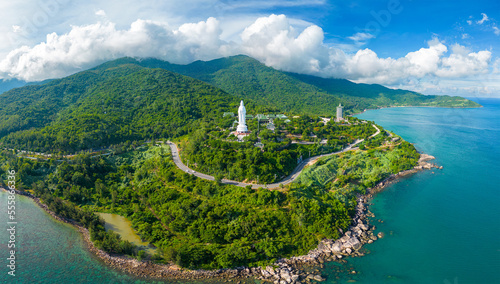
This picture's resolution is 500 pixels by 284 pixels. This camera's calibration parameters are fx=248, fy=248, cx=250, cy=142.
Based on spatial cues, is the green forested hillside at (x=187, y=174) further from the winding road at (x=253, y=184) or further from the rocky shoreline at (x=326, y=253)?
the winding road at (x=253, y=184)

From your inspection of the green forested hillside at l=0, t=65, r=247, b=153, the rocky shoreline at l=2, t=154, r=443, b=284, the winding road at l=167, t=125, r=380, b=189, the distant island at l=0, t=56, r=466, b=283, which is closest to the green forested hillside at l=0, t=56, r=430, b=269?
the distant island at l=0, t=56, r=466, b=283

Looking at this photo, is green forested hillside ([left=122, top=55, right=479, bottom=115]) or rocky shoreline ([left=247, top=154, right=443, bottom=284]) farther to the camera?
green forested hillside ([left=122, top=55, right=479, bottom=115])

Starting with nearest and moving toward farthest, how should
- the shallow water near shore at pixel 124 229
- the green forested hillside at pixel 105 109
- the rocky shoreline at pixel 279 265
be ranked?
the rocky shoreline at pixel 279 265, the shallow water near shore at pixel 124 229, the green forested hillside at pixel 105 109

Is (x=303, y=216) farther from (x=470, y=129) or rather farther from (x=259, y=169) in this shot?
(x=470, y=129)

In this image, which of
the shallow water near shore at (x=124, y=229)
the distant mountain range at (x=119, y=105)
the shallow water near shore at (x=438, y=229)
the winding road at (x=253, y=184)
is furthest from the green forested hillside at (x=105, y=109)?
the shallow water near shore at (x=438, y=229)

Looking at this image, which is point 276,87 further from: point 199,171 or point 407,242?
point 407,242

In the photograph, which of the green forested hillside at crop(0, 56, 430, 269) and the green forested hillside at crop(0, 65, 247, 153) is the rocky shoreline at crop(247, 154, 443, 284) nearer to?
the green forested hillside at crop(0, 56, 430, 269)

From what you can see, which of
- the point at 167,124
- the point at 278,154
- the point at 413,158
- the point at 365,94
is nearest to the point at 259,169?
the point at 278,154
